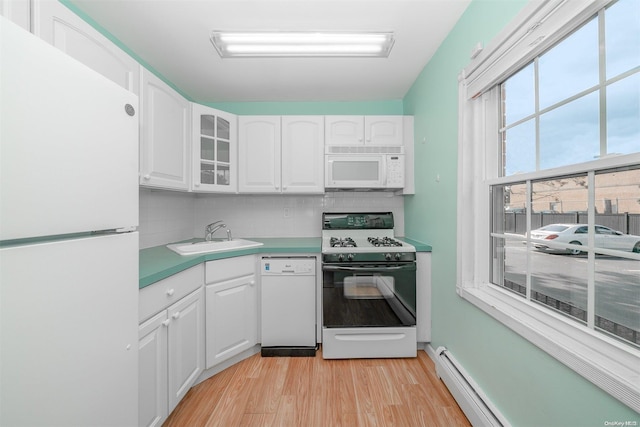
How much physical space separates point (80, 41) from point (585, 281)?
2.38 meters

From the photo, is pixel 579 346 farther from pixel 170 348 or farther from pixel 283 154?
pixel 283 154

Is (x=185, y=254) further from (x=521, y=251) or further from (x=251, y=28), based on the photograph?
(x=521, y=251)

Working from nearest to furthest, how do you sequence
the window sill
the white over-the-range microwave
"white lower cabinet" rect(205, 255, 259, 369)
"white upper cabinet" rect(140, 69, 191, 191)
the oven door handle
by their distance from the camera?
the window sill < "white upper cabinet" rect(140, 69, 191, 191) < "white lower cabinet" rect(205, 255, 259, 369) < the oven door handle < the white over-the-range microwave

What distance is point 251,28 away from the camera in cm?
173

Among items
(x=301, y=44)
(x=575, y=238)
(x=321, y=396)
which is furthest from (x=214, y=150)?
(x=575, y=238)

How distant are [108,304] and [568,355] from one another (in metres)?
1.53

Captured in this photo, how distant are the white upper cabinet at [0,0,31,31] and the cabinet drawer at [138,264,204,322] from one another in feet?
3.58

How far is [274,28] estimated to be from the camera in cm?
173

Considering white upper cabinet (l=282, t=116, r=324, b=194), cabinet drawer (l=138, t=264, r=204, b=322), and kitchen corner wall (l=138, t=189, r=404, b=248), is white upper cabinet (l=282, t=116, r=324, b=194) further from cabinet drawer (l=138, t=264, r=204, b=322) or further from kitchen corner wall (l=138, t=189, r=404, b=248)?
cabinet drawer (l=138, t=264, r=204, b=322)

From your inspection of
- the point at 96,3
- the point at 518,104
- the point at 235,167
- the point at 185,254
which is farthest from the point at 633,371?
the point at 96,3

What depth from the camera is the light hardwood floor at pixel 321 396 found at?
153 cm

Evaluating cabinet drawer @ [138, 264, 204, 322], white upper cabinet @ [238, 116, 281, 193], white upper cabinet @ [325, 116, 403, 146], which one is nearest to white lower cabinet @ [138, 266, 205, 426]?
cabinet drawer @ [138, 264, 204, 322]

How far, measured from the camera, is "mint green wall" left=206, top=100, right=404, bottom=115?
2836 millimetres

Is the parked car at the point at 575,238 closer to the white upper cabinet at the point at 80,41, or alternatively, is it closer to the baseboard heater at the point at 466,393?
the baseboard heater at the point at 466,393
